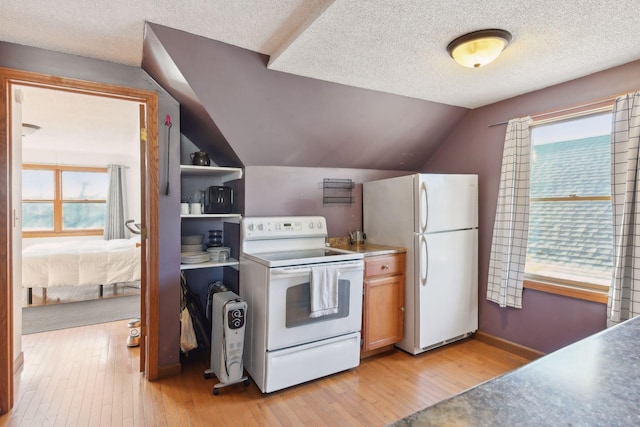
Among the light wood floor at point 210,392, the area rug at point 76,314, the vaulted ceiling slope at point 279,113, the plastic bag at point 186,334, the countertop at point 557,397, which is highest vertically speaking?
the vaulted ceiling slope at point 279,113

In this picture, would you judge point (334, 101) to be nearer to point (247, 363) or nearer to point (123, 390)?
point (247, 363)

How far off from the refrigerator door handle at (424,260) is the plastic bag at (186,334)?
6.20 feet

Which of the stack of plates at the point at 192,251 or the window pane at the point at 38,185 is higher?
the window pane at the point at 38,185

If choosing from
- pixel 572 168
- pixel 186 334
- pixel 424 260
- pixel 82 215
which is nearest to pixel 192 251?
pixel 186 334

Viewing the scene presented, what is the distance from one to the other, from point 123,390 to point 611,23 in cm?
368

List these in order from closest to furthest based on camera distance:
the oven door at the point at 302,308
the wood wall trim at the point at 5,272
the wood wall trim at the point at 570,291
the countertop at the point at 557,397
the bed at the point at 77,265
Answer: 1. the countertop at the point at 557,397
2. the wood wall trim at the point at 5,272
3. the oven door at the point at 302,308
4. the wood wall trim at the point at 570,291
5. the bed at the point at 77,265

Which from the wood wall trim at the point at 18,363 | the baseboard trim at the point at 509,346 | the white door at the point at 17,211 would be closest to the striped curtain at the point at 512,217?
the baseboard trim at the point at 509,346

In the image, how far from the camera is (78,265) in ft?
14.3

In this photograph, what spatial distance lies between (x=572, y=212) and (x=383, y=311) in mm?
1652

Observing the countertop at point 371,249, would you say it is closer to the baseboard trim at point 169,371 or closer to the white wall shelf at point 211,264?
the white wall shelf at point 211,264

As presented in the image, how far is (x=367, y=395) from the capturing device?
229 cm

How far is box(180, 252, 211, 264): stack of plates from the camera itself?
8.57 ft

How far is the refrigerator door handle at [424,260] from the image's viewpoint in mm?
2797

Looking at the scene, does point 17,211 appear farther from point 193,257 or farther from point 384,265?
point 384,265
